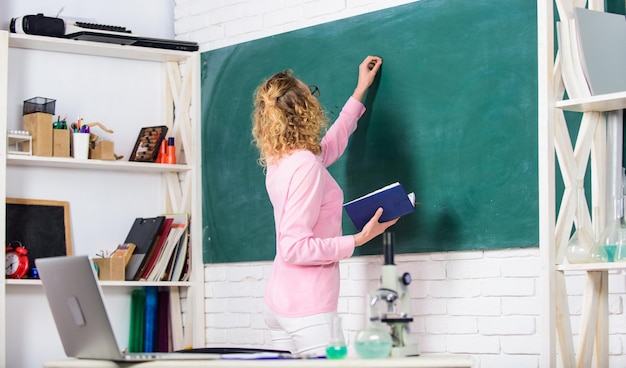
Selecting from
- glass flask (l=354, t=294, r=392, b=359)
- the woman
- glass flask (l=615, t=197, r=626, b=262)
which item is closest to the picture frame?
the woman

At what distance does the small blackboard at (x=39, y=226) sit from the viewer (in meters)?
4.88

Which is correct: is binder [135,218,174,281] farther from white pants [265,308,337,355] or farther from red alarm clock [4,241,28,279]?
white pants [265,308,337,355]

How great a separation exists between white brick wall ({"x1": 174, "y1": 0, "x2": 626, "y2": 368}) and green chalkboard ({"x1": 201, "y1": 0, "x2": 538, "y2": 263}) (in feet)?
0.25

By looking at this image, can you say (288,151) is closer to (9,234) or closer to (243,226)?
(243,226)

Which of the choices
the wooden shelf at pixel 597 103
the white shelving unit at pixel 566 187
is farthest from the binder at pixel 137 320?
the wooden shelf at pixel 597 103

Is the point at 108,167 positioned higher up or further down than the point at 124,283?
higher up

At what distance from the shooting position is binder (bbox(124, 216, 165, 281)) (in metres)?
5.11

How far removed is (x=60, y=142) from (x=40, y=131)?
0.13m

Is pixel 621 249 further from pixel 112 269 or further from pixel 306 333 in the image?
pixel 112 269

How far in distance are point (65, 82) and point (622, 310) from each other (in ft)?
9.87

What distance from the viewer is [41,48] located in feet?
16.7

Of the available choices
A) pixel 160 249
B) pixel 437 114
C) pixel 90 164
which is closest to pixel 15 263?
pixel 90 164

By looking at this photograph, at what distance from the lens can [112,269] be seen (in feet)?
16.4

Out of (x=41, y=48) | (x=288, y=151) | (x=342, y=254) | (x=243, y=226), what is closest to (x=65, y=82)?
(x=41, y=48)
